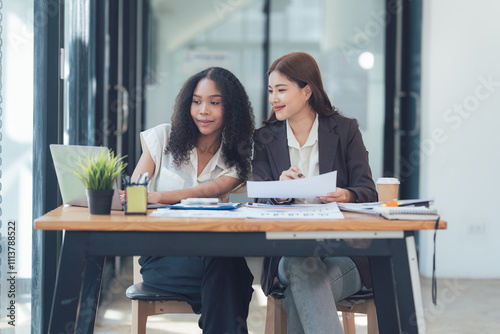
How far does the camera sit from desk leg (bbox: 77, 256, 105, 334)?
185 centimetres

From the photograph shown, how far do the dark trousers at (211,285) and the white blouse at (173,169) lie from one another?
0.37m

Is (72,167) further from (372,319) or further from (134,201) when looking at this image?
(372,319)

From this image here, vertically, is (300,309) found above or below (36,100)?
below

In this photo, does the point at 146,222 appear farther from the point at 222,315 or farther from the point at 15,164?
the point at 15,164

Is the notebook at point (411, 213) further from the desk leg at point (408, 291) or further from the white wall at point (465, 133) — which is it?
the white wall at point (465, 133)

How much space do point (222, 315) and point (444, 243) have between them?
2.80 m

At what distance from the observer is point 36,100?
6.70 feet

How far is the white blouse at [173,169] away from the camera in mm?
2162

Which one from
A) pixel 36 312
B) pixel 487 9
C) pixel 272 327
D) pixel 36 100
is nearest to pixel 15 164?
pixel 36 100

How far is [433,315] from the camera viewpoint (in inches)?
123

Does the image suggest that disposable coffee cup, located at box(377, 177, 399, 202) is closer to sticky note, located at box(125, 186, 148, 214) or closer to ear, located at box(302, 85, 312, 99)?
A: ear, located at box(302, 85, 312, 99)

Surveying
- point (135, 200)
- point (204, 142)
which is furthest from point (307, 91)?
point (135, 200)

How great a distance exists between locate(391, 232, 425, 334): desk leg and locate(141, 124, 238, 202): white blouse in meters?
0.88

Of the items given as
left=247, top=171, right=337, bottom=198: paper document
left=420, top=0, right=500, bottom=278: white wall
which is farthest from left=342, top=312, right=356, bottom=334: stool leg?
left=420, top=0, right=500, bottom=278: white wall
